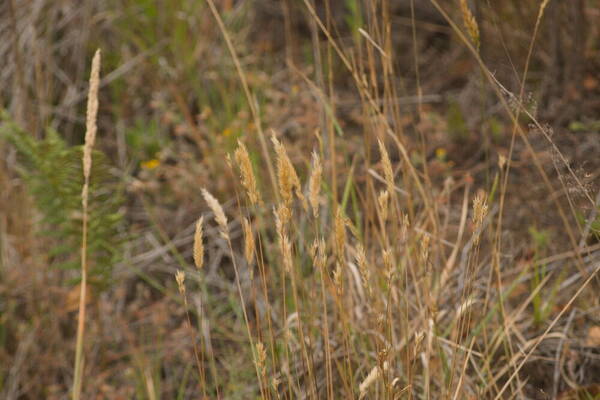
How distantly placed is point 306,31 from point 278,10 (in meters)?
0.17

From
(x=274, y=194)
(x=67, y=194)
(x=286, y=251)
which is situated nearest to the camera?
(x=286, y=251)

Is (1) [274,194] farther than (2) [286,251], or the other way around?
(1) [274,194]

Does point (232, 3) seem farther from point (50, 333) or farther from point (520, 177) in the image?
point (50, 333)

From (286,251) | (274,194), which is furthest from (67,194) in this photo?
(286,251)

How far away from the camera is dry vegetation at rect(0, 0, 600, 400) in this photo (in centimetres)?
171

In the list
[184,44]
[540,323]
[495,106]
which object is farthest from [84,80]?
[540,323]

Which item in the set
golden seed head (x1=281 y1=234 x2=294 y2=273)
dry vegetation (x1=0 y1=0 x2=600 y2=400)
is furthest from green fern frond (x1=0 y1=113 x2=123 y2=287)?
golden seed head (x1=281 y1=234 x2=294 y2=273)

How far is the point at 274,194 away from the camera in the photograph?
2166mm

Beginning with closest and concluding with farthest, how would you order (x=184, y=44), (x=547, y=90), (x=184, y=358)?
1. (x=184, y=358)
2. (x=547, y=90)
3. (x=184, y=44)

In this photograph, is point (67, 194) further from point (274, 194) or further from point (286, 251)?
point (286, 251)

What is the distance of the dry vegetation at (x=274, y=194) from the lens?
171cm

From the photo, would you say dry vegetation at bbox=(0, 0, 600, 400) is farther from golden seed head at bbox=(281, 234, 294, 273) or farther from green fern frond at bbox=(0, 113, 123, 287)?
golden seed head at bbox=(281, 234, 294, 273)

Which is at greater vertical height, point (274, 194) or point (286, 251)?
point (286, 251)

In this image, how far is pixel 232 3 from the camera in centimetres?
349
